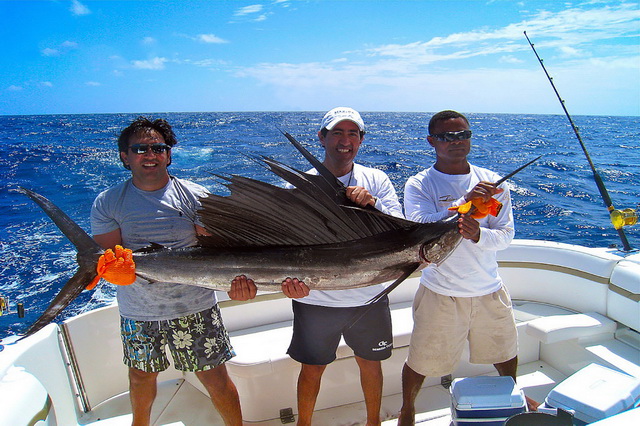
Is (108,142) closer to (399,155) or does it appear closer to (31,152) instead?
(31,152)

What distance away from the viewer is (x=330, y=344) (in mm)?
1917

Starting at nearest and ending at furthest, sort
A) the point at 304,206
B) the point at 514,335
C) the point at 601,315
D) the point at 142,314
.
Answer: the point at 304,206
the point at 142,314
the point at 514,335
the point at 601,315

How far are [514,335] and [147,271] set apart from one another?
1.65 meters

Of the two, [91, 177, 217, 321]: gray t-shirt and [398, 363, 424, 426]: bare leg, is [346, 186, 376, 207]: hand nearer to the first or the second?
[91, 177, 217, 321]: gray t-shirt

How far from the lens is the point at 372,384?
1.96m

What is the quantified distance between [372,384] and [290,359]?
1.63 ft

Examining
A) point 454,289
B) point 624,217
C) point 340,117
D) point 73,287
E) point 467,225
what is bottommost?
point 454,289

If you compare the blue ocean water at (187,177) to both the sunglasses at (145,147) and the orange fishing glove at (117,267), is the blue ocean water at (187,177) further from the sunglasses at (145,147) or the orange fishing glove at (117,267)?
the orange fishing glove at (117,267)

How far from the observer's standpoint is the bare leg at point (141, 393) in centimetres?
186

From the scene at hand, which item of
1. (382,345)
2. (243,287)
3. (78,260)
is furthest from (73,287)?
(382,345)

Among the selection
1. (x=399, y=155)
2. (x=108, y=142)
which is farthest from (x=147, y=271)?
(x=108, y=142)

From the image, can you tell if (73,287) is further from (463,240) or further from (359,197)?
(463,240)

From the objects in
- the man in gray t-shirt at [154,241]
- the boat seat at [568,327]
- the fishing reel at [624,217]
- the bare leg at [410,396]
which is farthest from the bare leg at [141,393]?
the fishing reel at [624,217]

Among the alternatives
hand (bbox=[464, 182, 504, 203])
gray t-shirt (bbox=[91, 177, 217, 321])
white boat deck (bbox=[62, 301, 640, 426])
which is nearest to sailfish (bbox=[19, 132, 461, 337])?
hand (bbox=[464, 182, 504, 203])
